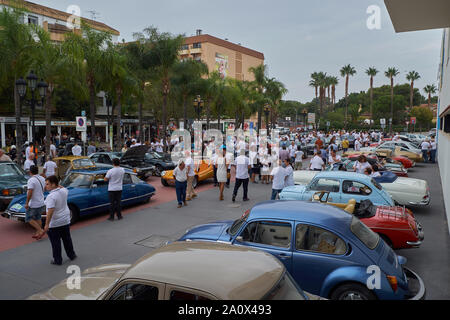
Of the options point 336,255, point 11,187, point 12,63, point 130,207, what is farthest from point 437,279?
point 12,63

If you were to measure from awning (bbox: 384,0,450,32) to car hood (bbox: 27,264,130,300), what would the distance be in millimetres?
6860

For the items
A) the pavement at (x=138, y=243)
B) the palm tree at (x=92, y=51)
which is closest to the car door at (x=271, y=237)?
the pavement at (x=138, y=243)

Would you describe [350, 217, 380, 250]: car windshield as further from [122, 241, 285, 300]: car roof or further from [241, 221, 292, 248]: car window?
[122, 241, 285, 300]: car roof

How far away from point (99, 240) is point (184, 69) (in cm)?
2749

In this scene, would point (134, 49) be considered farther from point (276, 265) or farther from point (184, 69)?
point (276, 265)

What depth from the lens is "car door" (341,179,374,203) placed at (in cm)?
878

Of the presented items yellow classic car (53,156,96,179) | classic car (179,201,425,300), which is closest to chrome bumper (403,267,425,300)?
classic car (179,201,425,300)

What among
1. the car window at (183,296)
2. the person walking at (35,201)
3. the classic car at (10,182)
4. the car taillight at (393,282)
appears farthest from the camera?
the classic car at (10,182)

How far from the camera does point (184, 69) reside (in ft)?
111

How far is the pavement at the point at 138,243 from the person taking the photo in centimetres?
626

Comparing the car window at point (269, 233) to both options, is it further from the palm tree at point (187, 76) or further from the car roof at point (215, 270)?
the palm tree at point (187, 76)

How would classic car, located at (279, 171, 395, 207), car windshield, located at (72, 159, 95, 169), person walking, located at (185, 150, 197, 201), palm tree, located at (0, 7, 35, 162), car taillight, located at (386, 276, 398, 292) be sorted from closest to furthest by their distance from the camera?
1. car taillight, located at (386, 276, 398, 292)
2. classic car, located at (279, 171, 395, 207)
3. person walking, located at (185, 150, 197, 201)
4. car windshield, located at (72, 159, 95, 169)
5. palm tree, located at (0, 7, 35, 162)

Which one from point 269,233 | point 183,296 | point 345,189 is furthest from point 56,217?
Result: point 345,189

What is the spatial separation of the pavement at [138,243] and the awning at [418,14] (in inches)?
203
